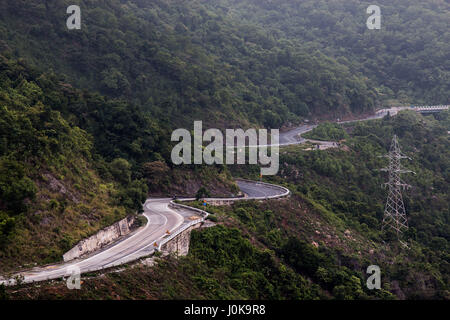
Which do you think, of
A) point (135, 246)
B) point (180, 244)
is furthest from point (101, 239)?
point (180, 244)

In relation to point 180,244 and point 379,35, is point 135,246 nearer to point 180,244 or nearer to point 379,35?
point 180,244

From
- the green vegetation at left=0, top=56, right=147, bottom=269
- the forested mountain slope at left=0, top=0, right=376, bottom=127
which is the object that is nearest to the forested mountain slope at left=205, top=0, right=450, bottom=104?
the forested mountain slope at left=0, top=0, right=376, bottom=127

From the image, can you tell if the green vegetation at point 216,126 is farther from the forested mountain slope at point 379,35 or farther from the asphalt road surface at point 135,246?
the asphalt road surface at point 135,246

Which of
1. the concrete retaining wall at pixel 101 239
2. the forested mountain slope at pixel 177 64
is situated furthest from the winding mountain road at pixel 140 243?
the forested mountain slope at pixel 177 64

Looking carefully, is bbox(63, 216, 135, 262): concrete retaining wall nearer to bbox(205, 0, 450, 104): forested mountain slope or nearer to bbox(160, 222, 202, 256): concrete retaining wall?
bbox(160, 222, 202, 256): concrete retaining wall

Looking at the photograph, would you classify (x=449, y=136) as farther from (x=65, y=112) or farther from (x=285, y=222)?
(x=65, y=112)

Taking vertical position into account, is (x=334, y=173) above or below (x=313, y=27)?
below

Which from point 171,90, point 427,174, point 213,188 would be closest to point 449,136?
point 427,174

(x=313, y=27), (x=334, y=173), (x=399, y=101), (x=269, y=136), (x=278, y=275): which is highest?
(x=313, y=27)

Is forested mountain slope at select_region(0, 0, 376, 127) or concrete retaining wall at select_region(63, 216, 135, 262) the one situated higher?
forested mountain slope at select_region(0, 0, 376, 127)
